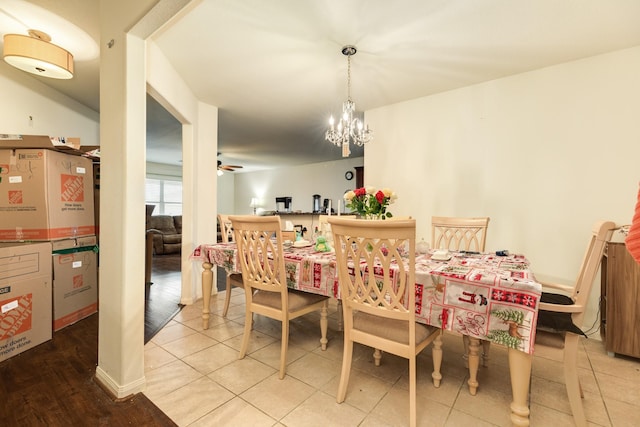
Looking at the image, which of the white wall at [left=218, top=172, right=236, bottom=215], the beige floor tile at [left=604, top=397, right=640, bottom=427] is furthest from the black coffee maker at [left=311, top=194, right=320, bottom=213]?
the beige floor tile at [left=604, top=397, right=640, bottom=427]

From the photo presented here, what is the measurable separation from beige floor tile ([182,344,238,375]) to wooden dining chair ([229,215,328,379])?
0.10m

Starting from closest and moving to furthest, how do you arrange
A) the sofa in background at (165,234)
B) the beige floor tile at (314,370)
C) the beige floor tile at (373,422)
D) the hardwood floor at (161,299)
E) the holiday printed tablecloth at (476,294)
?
the holiday printed tablecloth at (476,294) → the beige floor tile at (373,422) → the beige floor tile at (314,370) → the hardwood floor at (161,299) → the sofa in background at (165,234)

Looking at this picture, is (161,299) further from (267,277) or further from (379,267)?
(379,267)

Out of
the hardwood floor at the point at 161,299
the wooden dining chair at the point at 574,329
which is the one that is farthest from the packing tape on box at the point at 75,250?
the wooden dining chair at the point at 574,329

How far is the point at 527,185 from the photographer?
263 centimetres

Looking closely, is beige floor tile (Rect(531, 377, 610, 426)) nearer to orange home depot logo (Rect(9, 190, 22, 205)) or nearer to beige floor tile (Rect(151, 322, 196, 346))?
beige floor tile (Rect(151, 322, 196, 346))

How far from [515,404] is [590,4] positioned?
2362 mm

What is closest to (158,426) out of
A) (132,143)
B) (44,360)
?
(44,360)

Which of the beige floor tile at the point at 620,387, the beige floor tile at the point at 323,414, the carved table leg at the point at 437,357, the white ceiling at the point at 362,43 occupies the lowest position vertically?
the beige floor tile at the point at 323,414

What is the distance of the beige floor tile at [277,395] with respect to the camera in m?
1.44

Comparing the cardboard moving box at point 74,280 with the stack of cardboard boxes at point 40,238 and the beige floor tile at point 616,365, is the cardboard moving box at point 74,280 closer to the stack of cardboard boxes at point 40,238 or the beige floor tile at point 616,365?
the stack of cardboard boxes at point 40,238

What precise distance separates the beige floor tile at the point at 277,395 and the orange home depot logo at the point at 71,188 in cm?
216

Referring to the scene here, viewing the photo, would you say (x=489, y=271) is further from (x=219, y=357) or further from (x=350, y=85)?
(x=350, y=85)

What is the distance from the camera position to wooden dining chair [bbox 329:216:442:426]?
1.25 metres
